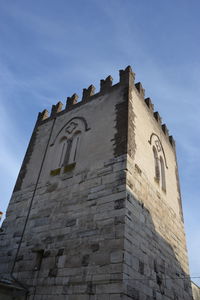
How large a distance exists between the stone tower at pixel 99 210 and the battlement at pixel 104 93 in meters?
0.06

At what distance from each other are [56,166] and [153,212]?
370cm

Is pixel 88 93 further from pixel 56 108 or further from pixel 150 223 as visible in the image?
pixel 150 223

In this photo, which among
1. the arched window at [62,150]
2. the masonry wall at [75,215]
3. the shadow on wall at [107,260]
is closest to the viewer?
the shadow on wall at [107,260]

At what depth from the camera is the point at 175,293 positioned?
7.74m

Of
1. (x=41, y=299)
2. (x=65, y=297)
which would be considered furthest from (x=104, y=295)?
(x=41, y=299)

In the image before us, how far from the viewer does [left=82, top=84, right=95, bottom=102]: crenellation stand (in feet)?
37.2

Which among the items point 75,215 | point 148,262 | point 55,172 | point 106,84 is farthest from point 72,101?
point 148,262

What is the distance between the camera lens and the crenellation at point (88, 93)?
37.2 ft

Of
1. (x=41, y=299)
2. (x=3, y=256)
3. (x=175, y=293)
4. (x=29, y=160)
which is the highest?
(x=29, y=160)

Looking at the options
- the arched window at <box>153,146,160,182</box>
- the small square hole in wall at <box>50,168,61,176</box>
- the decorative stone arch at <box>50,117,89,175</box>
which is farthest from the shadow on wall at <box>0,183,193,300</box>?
the arched window at <box>153,146,160,182</box>

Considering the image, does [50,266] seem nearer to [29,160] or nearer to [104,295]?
[104,295]

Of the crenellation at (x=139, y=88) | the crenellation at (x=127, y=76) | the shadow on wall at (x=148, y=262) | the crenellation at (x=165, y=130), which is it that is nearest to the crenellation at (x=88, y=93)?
the crenellation at (x=127, y=76)

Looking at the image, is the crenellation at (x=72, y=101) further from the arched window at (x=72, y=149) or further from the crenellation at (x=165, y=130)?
the crenellation at (x=165, y=130)

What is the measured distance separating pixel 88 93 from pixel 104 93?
1.19m
